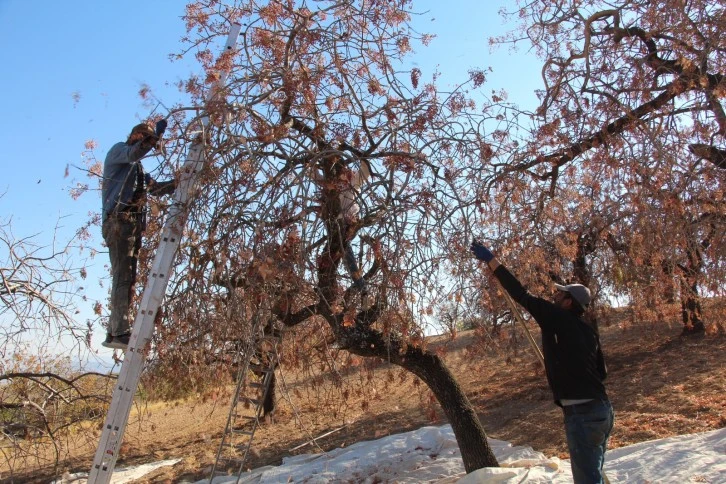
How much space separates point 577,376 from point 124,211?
12.5ft

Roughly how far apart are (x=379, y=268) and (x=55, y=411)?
4.23m

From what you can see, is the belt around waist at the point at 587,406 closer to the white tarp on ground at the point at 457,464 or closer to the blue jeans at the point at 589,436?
the blue jeans at the point at 589,436

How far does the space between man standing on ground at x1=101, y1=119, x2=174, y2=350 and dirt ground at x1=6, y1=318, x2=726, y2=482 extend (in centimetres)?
191

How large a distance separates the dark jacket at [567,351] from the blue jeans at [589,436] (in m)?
0.09

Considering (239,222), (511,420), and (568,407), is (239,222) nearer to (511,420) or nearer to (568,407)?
(568,407)

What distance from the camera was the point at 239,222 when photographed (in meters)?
4.96

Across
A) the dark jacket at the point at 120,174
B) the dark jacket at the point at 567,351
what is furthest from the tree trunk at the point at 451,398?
the dark jacket at the point at 120,174

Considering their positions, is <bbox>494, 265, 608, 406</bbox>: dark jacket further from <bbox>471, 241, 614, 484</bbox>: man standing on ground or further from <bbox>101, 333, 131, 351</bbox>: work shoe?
<bbox>101, 333, 131, 351</bbox>: work shoe

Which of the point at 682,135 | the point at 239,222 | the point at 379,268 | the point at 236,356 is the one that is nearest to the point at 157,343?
the point at 236,356

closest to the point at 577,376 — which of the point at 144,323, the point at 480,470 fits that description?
the point at 480,470

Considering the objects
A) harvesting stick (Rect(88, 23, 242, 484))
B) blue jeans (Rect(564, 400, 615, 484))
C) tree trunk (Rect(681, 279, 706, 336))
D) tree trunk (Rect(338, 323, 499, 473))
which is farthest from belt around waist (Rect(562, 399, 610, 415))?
tree trunk (Rect(681, 279, 706, 336))

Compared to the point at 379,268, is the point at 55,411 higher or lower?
lower

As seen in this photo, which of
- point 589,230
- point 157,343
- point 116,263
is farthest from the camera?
point 589,230

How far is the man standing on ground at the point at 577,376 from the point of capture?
418 centimetres
